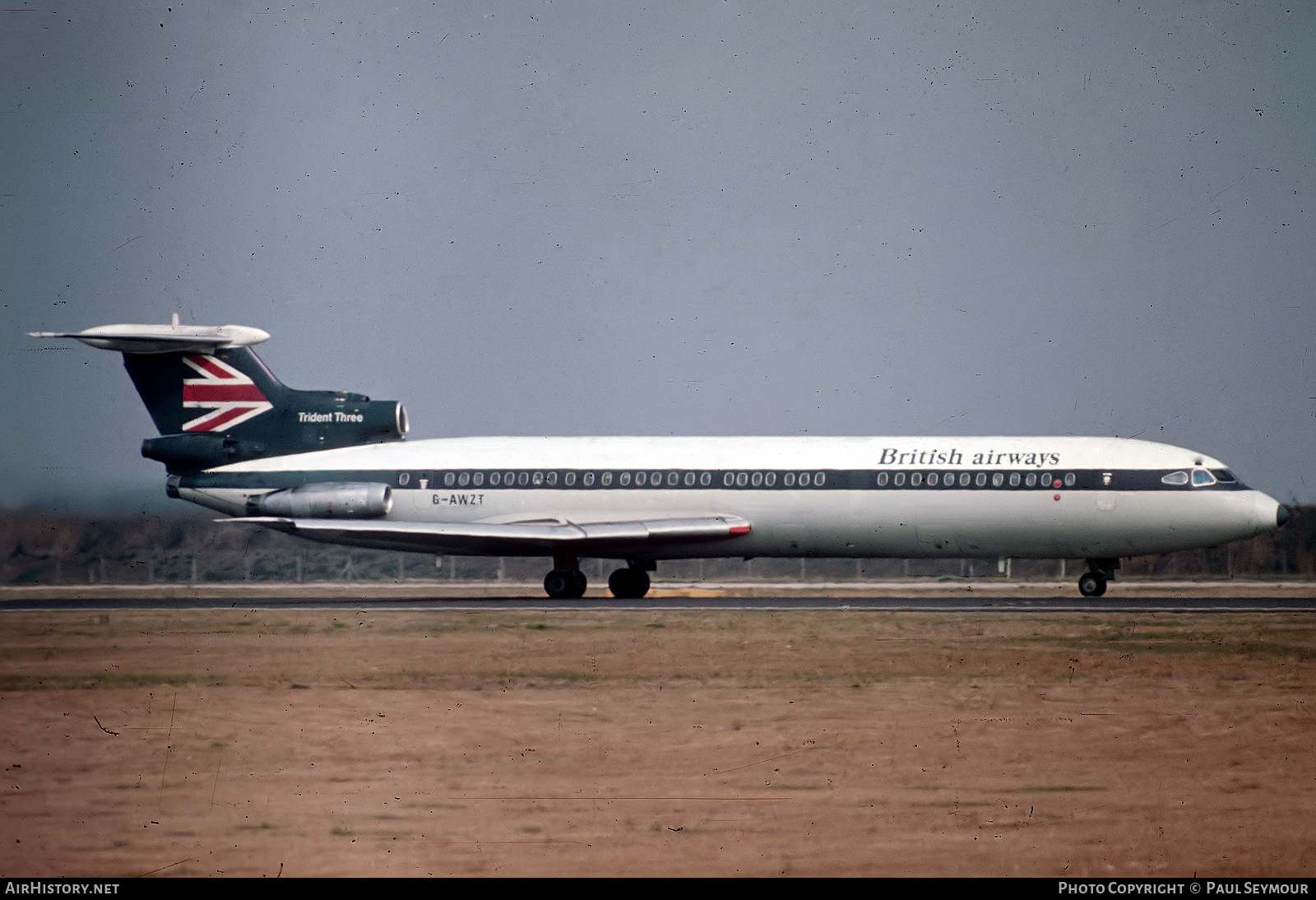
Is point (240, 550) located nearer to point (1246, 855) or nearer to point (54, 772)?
point (54, 772)

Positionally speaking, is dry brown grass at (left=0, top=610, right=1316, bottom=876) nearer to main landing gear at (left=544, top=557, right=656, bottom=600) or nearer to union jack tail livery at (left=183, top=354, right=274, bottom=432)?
main landing gear at (left=544, top=557, right=656, bottom=600)

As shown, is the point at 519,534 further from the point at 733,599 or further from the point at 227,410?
the point at 227,410

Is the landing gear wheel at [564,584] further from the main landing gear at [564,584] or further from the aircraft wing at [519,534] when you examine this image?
the aircraft wing at [519,534]

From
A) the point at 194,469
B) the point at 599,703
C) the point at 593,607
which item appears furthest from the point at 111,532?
the point at 599,703

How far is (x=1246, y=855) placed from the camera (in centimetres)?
1052

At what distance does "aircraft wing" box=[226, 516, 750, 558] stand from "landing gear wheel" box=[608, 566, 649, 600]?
109 cm

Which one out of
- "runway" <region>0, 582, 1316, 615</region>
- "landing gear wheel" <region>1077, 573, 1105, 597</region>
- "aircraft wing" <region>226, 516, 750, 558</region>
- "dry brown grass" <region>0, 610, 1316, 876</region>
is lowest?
"dry brown grass" <region>0, 610, 1316, 876</region>

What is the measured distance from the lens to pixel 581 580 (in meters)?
38.9

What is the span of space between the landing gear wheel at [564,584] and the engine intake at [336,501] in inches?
178

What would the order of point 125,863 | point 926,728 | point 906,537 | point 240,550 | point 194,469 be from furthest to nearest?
point 240,550
point 194,469
point 906,537
point 926,728
point 125,863

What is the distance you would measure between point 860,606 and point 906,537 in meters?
4.44

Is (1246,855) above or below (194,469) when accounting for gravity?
below

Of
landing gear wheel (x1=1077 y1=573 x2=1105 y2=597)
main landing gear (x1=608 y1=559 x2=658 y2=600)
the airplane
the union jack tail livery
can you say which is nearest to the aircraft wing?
the airplane

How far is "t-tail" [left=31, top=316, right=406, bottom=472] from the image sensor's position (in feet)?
132
